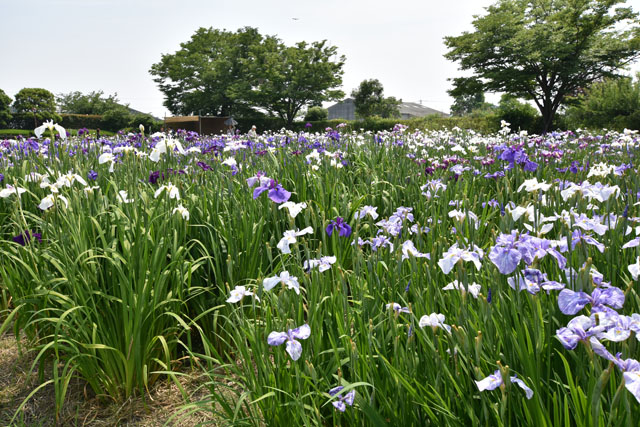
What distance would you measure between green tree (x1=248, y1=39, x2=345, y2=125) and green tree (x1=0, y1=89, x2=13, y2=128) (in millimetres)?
26719

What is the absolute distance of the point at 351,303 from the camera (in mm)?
2670

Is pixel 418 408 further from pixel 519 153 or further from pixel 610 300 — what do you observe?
pixel 519 153

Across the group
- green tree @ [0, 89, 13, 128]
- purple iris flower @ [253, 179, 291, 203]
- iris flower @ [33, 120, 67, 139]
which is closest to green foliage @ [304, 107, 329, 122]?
green tree @ [0, 89, 13, 128]

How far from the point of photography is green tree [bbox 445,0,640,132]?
87.7 feet

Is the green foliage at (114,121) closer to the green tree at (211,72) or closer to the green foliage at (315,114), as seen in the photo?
the green tree at (211,72)

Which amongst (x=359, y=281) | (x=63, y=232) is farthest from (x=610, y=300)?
(x=63, y=232)

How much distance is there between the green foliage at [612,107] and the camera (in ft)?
78.3

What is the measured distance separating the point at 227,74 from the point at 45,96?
24735 mm

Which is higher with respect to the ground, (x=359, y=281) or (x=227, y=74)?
(x=227, y=74)

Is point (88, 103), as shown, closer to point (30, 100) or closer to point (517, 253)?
point (30, 100)

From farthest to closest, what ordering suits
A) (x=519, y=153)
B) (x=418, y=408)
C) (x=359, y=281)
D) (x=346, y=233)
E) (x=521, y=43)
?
(x=521, y=43), (x=519, y=153), (x=346, y=233), (x=359, y=281), (x=418, y=408)

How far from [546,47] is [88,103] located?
6354cm

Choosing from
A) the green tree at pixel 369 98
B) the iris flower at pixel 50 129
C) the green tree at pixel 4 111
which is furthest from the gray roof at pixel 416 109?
the iris flower at pixel 50 129

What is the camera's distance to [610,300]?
1.07 m
